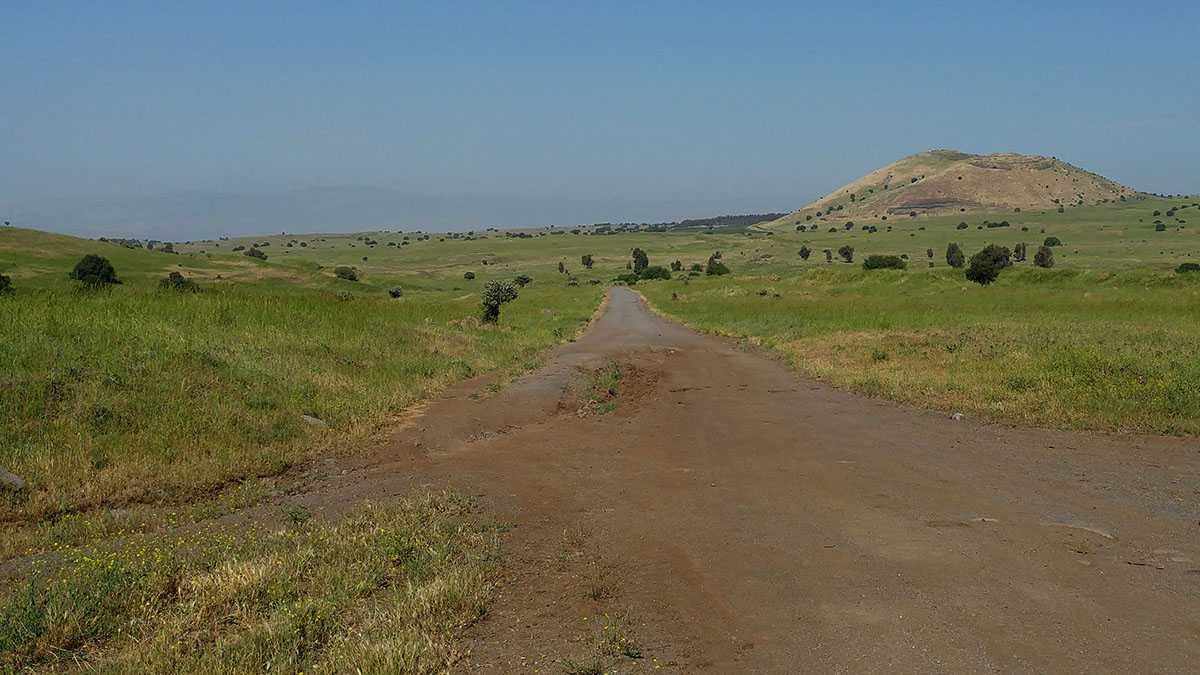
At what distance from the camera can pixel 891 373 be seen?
1741cm

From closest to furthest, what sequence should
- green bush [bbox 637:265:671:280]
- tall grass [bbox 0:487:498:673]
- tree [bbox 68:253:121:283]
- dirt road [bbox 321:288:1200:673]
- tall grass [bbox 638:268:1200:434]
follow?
tall grass [bbox 0:487:498:673] < dirt road [bbox 321:288:1200:673] < tall grass [bbox 638:268:1200:434] < tree [bbox 68:253:121:283] < green bush [bbox 637:265:671:280]

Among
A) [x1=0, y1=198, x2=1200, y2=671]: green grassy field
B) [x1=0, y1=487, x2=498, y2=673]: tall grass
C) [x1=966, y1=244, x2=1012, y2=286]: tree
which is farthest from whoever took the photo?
[x1=966, y1=244, x2=1012, y2=286]: tree

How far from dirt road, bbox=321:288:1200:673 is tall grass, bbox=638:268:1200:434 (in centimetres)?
139

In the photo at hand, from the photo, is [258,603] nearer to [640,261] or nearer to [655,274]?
[655,274]

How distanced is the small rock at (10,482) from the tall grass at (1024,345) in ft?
44.9

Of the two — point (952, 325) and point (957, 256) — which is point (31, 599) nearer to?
point (952, 325)

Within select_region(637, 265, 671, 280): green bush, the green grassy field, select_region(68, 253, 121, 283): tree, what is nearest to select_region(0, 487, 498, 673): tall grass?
the green grassy field

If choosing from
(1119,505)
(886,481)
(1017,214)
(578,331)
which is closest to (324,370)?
Result: (886,481)

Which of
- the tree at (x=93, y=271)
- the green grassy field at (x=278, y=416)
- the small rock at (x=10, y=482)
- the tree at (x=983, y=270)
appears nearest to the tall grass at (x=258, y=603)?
the green grassy field at (x=278, y=416)

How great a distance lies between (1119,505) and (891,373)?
966cm

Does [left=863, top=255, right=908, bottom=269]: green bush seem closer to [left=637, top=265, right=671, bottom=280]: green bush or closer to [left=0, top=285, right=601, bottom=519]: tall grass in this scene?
[left=637, top=265, right=671, bottom=280]: green bush

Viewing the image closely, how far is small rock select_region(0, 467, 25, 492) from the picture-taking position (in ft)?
25.1

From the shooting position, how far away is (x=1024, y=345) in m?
18.4

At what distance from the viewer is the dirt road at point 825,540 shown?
4.82m
